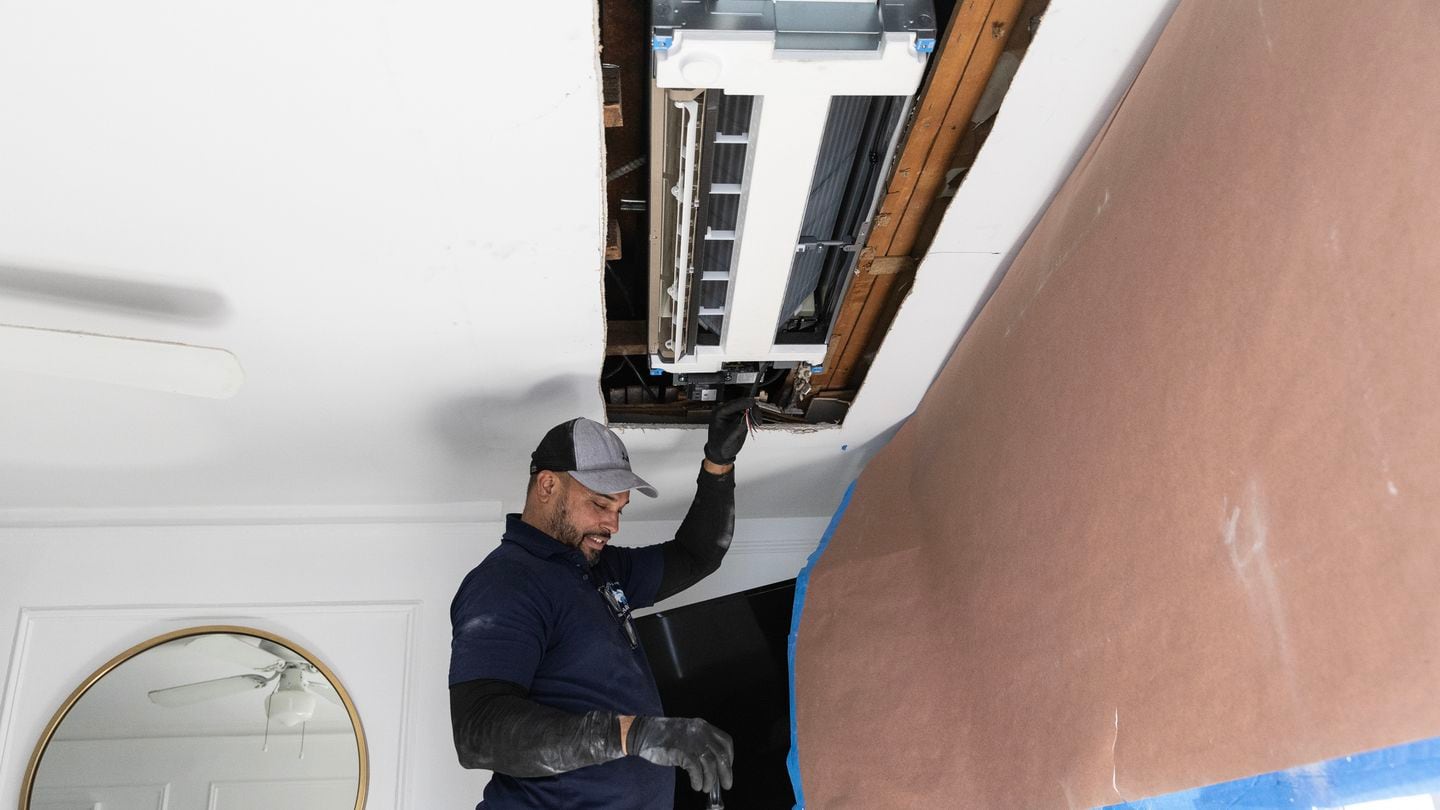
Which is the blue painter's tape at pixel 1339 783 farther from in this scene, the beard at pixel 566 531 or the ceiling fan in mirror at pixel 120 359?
the ceiling fan in mirror at pixel 120 359

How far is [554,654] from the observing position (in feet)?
7.30

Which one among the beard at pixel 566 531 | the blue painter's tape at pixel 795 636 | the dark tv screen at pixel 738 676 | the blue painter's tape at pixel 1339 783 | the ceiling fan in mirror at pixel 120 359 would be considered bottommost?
the dark tv screen at pixel 738 676

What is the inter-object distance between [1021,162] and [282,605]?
2222 millimetres

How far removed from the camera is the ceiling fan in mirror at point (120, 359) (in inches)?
71.2

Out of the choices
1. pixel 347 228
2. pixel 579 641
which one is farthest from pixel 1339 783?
pixel 347 228

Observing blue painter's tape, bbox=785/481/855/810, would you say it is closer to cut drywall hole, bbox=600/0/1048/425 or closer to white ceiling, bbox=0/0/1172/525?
white ceiling, bbox=0/0/1172/525

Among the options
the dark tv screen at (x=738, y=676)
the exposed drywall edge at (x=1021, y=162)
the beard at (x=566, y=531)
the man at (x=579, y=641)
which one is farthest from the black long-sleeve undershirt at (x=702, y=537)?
the exposed drywall edge at (x=1021, y=162)

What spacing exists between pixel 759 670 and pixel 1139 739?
56.5 inches

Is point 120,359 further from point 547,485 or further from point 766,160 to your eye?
point 766,160

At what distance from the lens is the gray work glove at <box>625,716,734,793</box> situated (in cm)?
193

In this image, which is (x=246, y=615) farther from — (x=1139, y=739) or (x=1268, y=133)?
(x=1268, y=133)

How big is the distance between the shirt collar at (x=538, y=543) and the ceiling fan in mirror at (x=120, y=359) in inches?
28.1

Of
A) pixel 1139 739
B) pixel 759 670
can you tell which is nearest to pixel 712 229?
pixel 1139 739

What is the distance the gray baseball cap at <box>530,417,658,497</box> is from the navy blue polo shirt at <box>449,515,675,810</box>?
0.16 meters
